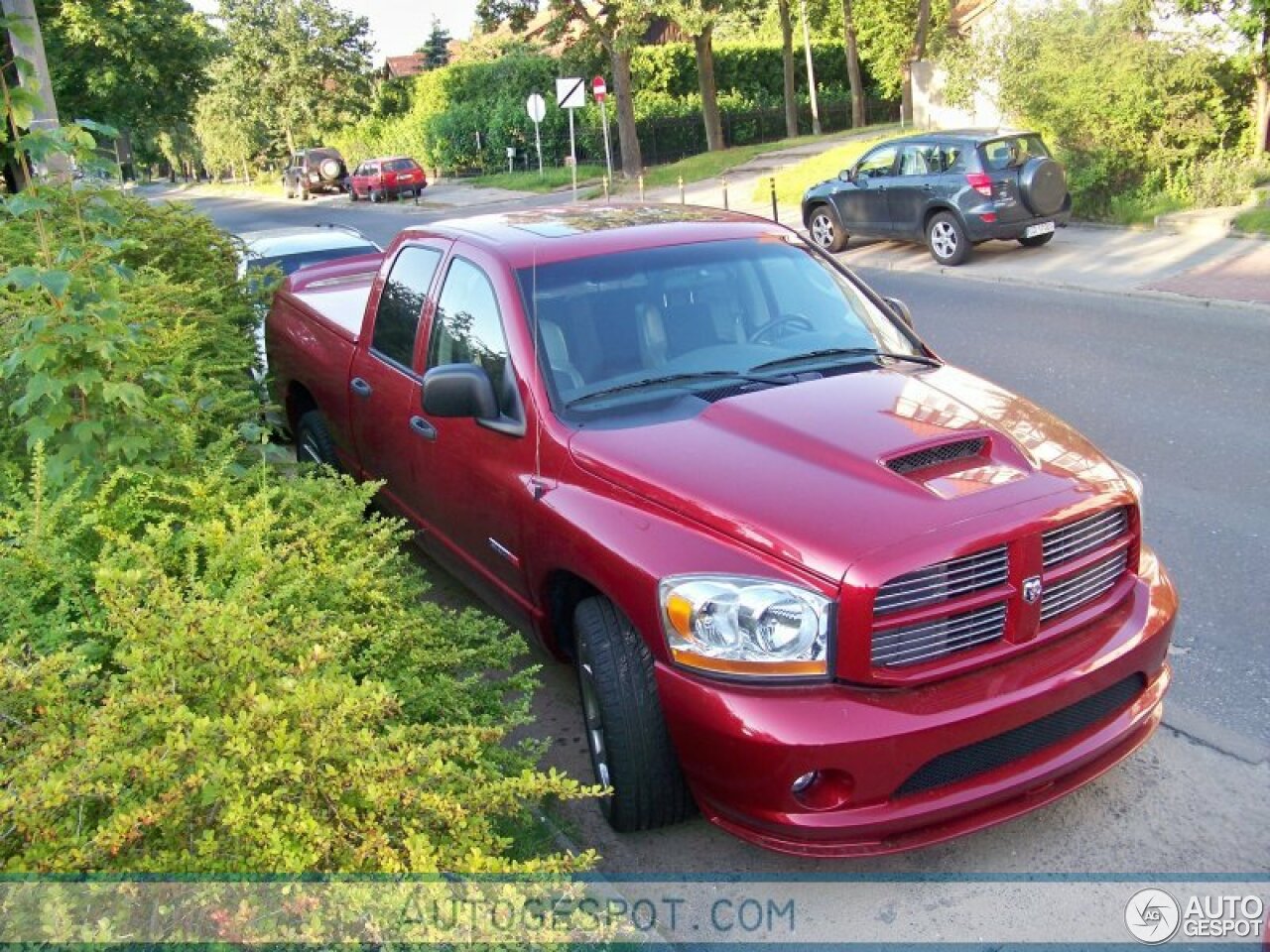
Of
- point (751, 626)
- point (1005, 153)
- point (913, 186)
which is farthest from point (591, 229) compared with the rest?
point (913, 186)

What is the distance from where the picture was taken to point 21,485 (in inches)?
157

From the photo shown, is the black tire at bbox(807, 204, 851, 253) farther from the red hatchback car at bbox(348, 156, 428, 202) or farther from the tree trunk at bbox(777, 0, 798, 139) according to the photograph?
the red hatchback car at bbox(348, 156, 428, 202)

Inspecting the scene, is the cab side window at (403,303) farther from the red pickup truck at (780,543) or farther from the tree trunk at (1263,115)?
the tree trunk at (1263,115)

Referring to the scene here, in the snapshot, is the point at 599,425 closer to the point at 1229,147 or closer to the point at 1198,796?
the point at 1198,796

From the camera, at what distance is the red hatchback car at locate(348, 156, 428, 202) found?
39.5 m

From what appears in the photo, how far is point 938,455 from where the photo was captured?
10.9 ft

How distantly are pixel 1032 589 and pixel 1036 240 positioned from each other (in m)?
14.1

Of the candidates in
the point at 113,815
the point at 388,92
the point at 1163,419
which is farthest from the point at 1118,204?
the point at 388,92

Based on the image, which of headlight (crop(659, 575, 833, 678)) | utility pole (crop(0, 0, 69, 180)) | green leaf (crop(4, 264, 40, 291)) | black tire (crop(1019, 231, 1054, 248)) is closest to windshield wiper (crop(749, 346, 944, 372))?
headlight (crop(659, 575, 833, 678))

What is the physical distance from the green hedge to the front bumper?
51cm

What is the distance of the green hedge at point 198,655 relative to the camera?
2193 mm

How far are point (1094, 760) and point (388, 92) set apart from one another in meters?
58.4

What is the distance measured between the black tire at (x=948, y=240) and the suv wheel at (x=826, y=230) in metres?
1.94

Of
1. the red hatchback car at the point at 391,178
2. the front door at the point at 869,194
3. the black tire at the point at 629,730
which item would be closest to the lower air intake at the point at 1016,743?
the black tire at the point at 629,730
